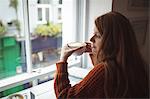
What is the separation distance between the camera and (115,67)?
846 mm

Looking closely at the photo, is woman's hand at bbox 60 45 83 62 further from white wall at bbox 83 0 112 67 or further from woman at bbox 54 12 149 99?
white wall at bbox 83 0 112 67

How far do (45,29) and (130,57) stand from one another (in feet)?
2.39

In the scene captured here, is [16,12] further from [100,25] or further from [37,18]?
[100,25]

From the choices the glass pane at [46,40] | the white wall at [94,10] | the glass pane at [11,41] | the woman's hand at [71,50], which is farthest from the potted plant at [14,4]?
the white wall at [94,10]

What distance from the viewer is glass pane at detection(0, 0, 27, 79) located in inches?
46.0

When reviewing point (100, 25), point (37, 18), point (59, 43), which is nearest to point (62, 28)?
point (59, 43)

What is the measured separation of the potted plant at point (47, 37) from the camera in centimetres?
137

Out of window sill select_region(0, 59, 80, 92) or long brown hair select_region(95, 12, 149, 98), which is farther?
window sill select_region(0, 59, 80, 92)

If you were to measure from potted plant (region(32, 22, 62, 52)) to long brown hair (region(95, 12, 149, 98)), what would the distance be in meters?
0.60

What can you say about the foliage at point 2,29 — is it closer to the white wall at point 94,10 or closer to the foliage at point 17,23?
the foliage at point 17,23

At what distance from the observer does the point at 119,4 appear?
1.17m

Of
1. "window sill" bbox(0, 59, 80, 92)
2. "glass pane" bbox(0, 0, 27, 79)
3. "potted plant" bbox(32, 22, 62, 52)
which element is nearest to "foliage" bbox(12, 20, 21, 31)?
"glass pane" bbox(0, 0, 27, 79)

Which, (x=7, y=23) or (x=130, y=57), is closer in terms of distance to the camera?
(x=130, y=57)

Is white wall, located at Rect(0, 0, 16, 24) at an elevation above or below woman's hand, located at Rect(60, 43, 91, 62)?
above
